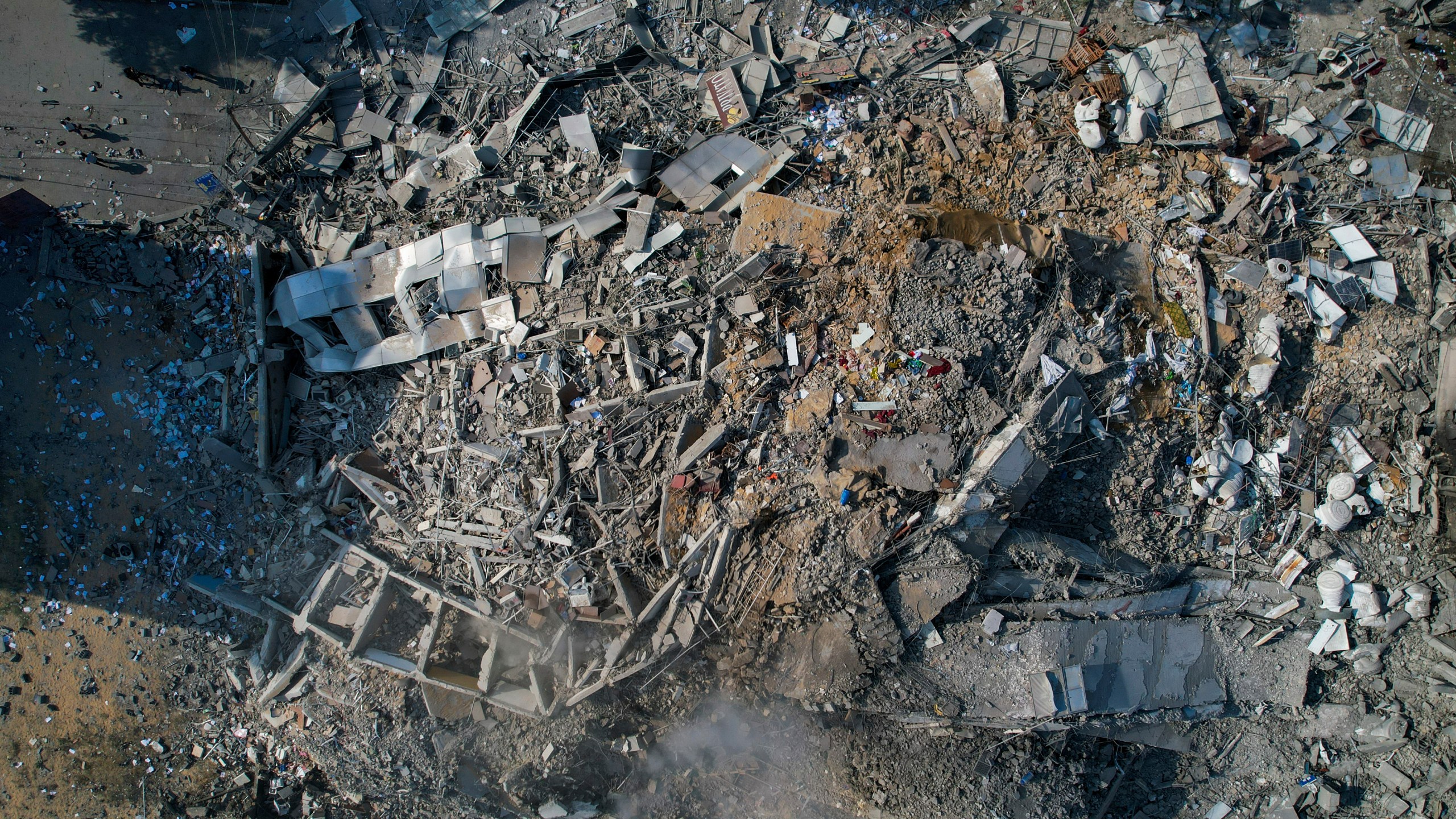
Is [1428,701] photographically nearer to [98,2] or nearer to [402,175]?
[402,175]

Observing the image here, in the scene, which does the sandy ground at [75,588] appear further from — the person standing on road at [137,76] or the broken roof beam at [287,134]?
the person standing on road at [137,76]

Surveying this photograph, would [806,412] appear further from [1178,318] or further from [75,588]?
[75,588]

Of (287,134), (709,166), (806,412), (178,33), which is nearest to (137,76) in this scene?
(178,33)

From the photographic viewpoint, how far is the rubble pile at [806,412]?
25.0ft

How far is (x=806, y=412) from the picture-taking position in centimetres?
764

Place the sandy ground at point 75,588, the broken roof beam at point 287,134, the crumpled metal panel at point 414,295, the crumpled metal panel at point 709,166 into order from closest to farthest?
the crumpled metal panel at point 414,295
the crumpled metal panel at point 709,166
the sandy ground at point 75,588
the broken roof beam at point 287,134

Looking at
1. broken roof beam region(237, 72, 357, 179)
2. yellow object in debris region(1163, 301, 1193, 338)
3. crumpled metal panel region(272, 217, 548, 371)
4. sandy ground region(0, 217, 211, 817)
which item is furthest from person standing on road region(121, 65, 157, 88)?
yellow object in debris region(1163, 301, 1193, 338)

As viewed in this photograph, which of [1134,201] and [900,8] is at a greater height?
[900,8]

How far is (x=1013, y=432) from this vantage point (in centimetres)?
742

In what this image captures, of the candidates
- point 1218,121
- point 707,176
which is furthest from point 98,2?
point 1218,121

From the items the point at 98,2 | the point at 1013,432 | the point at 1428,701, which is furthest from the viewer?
the point at 98,2

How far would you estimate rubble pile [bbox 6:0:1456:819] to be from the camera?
7605 millimetres

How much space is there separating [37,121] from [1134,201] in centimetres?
1370

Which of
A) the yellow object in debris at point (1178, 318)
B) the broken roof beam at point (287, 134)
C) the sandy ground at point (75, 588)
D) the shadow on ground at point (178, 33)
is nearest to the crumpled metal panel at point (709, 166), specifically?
the broken roof beam at point (287, 134)
